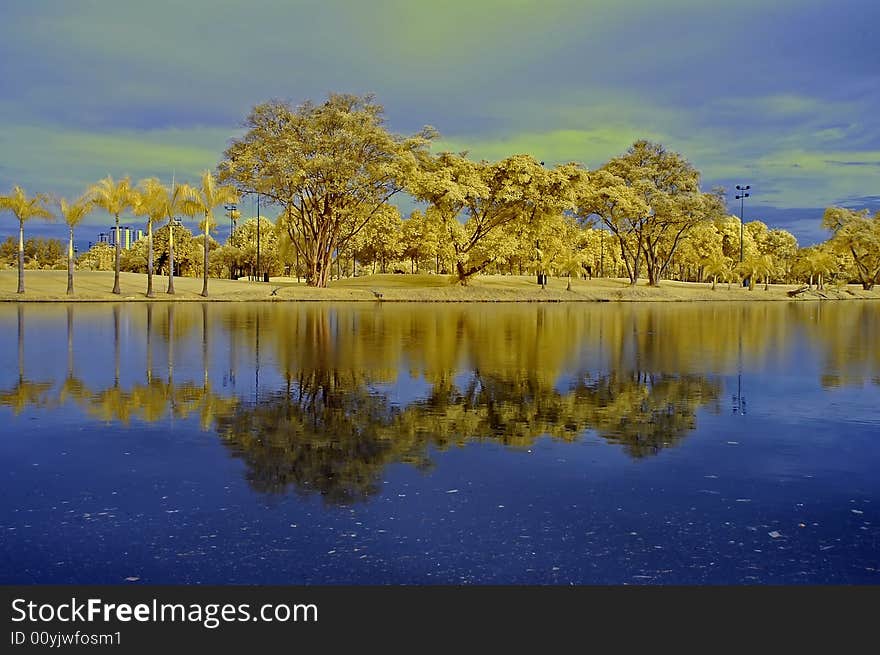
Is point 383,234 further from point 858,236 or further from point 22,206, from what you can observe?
point 858,236

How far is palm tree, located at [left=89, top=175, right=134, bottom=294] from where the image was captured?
5034 cm

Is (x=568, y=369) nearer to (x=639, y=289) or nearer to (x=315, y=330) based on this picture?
(x=315, y=330)

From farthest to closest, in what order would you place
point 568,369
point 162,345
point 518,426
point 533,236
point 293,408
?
1. point 533,236
2. point 162,345
3. point 568,369
4. point 293,408
5. point 518,426

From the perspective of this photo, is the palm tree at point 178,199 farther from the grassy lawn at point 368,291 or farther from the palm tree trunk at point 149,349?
the palm tree trunk at point 149,349

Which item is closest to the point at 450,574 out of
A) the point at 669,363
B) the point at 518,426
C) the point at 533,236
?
the point at 518,426

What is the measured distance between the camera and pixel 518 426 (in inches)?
431

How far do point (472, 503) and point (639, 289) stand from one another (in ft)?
225

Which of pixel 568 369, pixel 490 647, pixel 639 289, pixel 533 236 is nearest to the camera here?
pixel 490 647

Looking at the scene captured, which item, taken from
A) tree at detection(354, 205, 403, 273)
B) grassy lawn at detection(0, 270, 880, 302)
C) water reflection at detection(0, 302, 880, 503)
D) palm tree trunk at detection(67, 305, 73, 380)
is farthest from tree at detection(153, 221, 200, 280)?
water reflection at detection(0, 302, 880, 503)

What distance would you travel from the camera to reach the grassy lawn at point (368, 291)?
2169 inches

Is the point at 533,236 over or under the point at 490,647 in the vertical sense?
over

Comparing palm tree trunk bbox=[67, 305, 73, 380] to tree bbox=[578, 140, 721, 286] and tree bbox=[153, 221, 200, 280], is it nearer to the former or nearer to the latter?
tree bbox=[578, 140, 721, 286]

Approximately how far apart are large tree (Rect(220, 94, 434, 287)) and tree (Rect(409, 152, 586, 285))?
3266mm

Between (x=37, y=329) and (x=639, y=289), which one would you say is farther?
(x=639, y=289)
